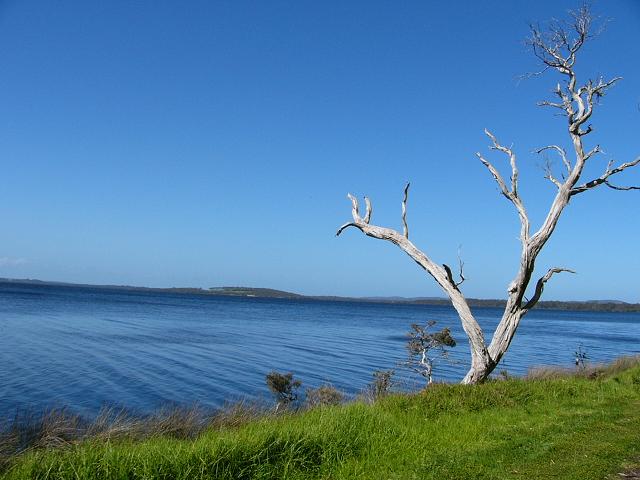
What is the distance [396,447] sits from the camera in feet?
27.8

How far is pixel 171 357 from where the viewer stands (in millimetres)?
28469

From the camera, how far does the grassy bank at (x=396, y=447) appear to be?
686 centimetres

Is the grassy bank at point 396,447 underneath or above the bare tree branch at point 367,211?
underneath

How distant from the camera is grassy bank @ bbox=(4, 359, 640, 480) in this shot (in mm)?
6859

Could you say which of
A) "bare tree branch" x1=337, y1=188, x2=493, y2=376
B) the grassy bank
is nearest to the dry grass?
the grassy bank

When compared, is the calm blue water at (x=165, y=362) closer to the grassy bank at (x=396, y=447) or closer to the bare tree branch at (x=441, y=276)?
the bare tree branch at (x=441, y=276)

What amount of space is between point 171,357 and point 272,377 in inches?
516

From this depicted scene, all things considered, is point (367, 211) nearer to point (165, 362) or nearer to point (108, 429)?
point (108, 429)

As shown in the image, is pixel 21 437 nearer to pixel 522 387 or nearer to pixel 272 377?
pixel 272 377

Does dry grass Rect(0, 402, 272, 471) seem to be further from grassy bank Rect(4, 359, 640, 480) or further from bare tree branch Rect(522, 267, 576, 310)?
bare tree branch Rect(522, 267, 576, 310)

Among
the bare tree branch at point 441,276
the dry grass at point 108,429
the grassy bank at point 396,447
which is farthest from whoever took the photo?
the bare tree branch at point 441,276

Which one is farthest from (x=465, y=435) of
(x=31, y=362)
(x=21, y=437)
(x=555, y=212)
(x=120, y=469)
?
(x=31, y=362)

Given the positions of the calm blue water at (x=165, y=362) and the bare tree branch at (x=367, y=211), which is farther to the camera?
the calm blue water at (x=165, y=362)

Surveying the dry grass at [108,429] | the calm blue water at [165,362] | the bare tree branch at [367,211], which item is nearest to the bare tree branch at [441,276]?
the bare tree branch at [367,211]
